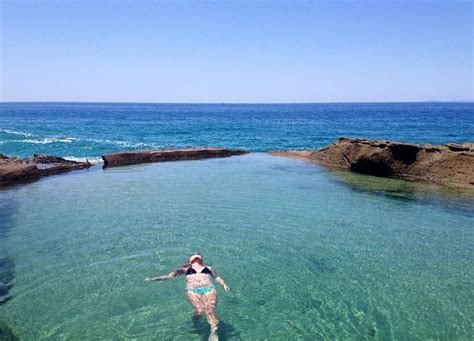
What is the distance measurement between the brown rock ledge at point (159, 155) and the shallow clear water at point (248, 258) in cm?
724

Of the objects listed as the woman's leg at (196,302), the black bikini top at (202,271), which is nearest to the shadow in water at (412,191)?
the black bikini top at (202,271)

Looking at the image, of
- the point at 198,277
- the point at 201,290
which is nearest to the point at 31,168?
the point at 198,277

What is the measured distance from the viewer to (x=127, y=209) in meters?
18.0

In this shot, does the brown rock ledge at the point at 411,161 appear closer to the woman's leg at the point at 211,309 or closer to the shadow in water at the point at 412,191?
the shadow in water at the point at 412,191

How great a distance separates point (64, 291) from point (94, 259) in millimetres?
2038

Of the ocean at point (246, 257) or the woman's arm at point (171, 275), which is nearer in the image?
the ocean at point (246, 257)

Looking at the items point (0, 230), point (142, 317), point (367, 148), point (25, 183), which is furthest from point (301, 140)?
point (142, 317)

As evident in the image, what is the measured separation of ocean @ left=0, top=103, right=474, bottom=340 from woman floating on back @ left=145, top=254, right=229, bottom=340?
36 cm

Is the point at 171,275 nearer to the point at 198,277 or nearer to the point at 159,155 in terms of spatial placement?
the point at 198,277

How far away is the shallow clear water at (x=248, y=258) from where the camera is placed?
30.2 feet

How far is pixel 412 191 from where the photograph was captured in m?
21.5

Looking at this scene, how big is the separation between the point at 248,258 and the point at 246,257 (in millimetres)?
101

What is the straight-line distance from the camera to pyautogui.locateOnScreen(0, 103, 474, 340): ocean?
9.19 m

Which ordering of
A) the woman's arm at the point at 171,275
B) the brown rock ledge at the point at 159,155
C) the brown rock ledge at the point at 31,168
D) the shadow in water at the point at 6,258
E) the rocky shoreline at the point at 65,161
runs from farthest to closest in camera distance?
the brown rock ledge at the point at 159,155 < the rocky shoreline at the point at 65,161 < the brown rock ledge at the point at 31,168 < the shadow in water at the point at 6,258 < the woman's arm at the point at 171,275
